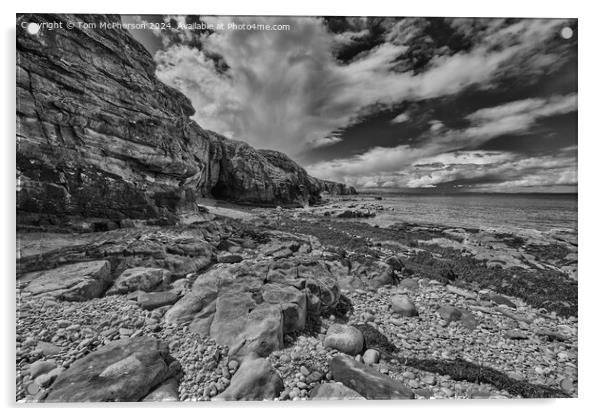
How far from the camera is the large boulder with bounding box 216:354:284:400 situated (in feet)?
10.0

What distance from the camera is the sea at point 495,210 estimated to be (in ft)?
14.9

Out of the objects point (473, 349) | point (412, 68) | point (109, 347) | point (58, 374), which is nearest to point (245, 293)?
point (109, 347)

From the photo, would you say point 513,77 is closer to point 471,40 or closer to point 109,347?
point 471,40

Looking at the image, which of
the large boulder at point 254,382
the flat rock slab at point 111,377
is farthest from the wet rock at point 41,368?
the large boulder at point 254,382

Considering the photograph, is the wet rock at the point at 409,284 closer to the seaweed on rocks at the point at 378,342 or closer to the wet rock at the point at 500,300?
the wet rock at the point at 500,300

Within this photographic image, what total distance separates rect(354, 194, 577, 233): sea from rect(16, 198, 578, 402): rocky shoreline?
0.52 meters

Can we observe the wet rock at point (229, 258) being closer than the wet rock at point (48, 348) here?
No

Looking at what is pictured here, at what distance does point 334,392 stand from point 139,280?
4214 mm

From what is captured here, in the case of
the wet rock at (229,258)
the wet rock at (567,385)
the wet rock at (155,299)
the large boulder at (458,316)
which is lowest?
the wet rock at (567,385)

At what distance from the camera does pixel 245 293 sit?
4.10 metres

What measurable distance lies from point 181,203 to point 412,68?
971 centimetres

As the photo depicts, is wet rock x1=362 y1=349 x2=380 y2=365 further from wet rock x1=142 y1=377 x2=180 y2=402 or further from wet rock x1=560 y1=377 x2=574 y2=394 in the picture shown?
wet rock x1=560 y1=377 x2=574 y2=394

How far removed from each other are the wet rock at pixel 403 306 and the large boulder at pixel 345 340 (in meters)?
1.32

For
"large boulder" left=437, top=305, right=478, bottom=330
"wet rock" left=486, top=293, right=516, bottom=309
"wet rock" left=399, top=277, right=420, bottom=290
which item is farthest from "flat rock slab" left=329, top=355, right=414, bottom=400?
"wet rock" left=486, top=293, right=516, bottom=309
